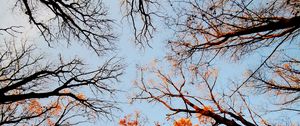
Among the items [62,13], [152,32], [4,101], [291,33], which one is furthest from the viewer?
[152,32]

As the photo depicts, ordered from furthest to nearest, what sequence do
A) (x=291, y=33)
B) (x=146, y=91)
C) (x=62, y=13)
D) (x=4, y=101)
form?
(x=146, y=91), (x=62, y=13), (x=4, y=101), (x=291, y=33)

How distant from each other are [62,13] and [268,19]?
4.57 m

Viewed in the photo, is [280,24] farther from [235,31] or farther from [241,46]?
[241,46]

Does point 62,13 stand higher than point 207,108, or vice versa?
point 62,13

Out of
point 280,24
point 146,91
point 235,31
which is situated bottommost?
point 280,24

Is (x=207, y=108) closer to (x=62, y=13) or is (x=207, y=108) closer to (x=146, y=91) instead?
(x=146, y=91)

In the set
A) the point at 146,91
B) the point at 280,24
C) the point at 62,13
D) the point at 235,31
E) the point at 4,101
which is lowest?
the point at 4,101

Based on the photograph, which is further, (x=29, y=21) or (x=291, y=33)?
(x=29, y=21)

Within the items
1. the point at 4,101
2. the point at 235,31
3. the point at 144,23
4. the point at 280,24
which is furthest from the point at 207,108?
the point at 4,101

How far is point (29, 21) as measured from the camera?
25.7 feet

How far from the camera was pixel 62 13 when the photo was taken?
7.58 meters

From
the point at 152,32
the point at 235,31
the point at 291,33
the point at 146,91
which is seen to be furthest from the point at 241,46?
the point at 146,91

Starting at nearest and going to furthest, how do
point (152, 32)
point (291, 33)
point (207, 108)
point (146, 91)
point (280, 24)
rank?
point (280, 24) → point (291, 33) → point (152, 32) → point (207, 108) → point (146, 91)

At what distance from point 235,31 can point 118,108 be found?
446cm
